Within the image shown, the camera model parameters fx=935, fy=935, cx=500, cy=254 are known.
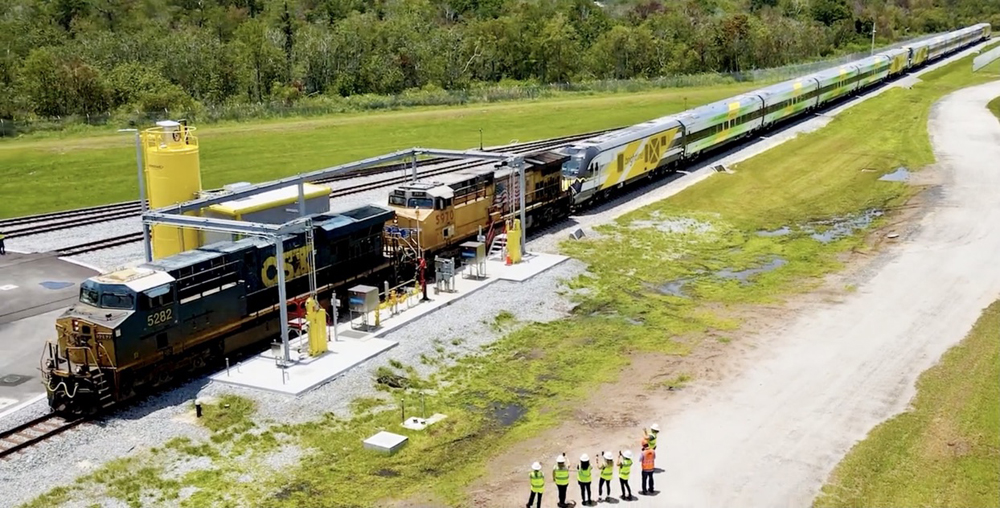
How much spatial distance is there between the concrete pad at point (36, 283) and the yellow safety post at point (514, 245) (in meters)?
15.1

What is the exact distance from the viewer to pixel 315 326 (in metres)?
25.5

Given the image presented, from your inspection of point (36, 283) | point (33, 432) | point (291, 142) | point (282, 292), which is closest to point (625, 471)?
point (282, 292)

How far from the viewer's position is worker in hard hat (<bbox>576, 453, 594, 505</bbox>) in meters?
17.8

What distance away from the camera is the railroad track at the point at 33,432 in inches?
796

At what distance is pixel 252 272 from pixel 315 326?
2.28 meters

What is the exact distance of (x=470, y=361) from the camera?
85.5ft

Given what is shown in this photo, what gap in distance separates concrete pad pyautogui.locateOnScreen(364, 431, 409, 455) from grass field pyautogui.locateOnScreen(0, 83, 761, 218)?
32.8 metres

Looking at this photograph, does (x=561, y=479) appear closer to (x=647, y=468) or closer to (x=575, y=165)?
(x=647, y=468)

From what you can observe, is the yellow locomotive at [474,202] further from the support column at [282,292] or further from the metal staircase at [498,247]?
the support column at [282,292]

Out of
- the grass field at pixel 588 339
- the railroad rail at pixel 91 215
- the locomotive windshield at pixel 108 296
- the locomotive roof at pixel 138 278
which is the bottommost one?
the grass field at pixel 588 339

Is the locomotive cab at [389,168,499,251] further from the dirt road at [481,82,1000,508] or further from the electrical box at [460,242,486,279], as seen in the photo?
the dirt road at [481,82,1000,508]

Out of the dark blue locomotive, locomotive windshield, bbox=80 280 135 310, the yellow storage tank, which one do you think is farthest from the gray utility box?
locomotive windshield, bbox=80 280 135 310

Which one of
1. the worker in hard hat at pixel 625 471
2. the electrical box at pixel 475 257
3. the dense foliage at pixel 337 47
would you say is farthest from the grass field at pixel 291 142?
the worker in hard hat at pixel 625 471

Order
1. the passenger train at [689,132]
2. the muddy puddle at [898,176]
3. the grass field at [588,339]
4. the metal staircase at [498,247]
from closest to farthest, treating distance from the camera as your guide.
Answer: the grass field at [588,339], the metal staircase at [498,247], the passenger train at [689,132], the muddy puddle at [898,176]
